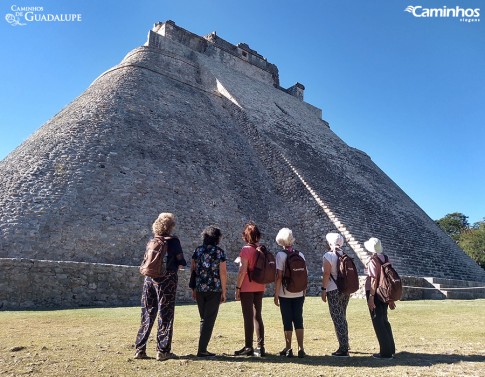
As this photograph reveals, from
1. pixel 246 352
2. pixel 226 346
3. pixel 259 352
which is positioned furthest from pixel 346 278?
pixel 226 346

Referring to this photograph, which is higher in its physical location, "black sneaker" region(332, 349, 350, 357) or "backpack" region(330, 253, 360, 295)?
"backpack" region(330, 253, 360, 295)

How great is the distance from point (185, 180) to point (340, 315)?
29.4 ft

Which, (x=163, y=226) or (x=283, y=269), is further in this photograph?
(x=283, y=269)

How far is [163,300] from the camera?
4.49m

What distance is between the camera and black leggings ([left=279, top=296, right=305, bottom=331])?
188 inches

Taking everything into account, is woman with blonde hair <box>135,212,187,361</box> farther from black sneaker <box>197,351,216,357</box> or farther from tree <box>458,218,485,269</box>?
tree <box>458,218,485,269</box>

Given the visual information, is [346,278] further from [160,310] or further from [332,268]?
[160,310]

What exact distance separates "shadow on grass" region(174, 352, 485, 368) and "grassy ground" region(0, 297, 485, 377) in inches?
0.4

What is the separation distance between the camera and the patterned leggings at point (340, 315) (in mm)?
4805

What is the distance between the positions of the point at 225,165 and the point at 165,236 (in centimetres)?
1069

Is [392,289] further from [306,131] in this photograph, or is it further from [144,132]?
[306,131]

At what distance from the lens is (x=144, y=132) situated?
1418cm

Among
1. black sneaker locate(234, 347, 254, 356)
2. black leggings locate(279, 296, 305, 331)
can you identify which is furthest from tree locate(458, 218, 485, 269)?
black sneaker locate(234, 347, 254, 356)

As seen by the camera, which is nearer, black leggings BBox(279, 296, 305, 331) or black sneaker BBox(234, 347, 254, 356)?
black sneaker BBox(234, 347, 254, 356)
